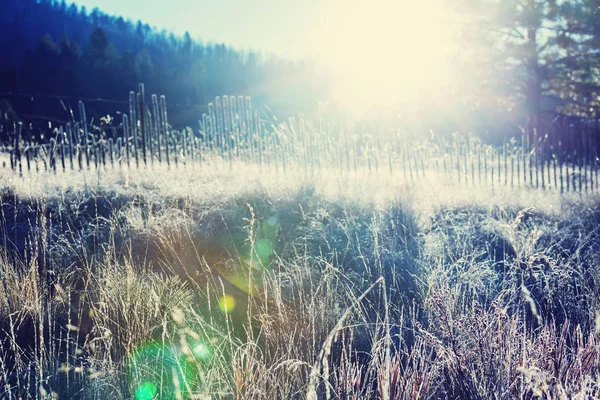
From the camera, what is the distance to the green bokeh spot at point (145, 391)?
2496mm

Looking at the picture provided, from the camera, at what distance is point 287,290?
157 inches

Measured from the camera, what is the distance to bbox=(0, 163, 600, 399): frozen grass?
2318 mm

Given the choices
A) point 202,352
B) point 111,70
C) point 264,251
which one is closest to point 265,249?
point 264,251

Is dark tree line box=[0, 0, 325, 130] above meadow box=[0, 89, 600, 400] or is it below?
above

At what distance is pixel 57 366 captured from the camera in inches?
106

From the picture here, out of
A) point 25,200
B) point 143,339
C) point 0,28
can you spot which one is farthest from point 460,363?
point 0,28

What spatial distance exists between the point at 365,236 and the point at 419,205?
149 cm

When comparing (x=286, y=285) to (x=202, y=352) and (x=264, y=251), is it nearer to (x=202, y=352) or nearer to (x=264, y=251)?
(x=264, y=251)

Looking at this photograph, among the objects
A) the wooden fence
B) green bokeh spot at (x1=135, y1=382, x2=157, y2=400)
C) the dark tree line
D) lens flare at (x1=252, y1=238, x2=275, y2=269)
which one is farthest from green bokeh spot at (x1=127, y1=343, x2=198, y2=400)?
the dark tree line

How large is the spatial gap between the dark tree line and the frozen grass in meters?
4.20

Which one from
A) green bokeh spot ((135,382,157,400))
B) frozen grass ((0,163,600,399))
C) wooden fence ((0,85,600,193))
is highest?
wooden fence ((0,85,600,193))

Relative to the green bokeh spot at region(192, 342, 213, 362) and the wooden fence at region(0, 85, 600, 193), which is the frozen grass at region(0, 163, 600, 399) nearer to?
the green bokeh spot at region(192, 342, 213, 362)

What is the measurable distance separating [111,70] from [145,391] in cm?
3864

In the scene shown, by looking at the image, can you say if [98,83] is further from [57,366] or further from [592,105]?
[57,366]
